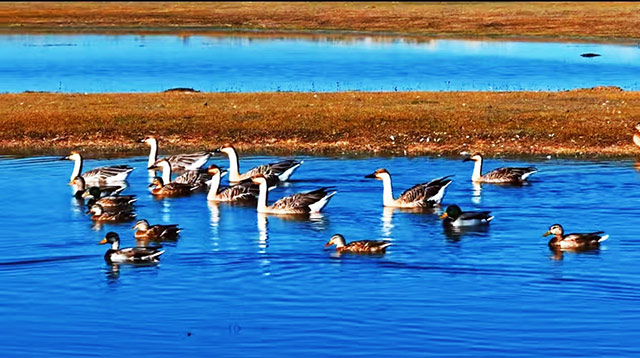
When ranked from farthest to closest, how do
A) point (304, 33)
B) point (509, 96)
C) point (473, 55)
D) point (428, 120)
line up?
1. point (304, 33)
2. point (473, 55)
3. point (509, 96)
4. point (428, 120)

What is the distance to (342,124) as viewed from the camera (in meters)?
33.7

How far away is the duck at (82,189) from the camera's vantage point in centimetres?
2536

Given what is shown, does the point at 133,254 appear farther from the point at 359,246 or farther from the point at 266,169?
the point at 266,169

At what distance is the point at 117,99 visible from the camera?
128ft

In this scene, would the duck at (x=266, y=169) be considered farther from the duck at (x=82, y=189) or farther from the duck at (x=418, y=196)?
the duck at (x=418, y=196)

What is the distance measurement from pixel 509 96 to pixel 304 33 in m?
49.3

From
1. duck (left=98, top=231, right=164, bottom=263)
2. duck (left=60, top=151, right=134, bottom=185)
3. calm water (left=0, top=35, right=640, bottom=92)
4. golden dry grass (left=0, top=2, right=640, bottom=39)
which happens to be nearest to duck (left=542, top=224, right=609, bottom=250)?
duck (left=98, top=231, right=164, bottom=263)

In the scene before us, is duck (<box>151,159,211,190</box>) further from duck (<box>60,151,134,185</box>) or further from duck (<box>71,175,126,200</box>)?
duck (<box>71,175,126,200</box>)

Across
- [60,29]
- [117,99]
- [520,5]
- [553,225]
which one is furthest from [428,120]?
[520,5]

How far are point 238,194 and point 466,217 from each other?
5.66 metres

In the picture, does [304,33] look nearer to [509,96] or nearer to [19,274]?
[509,96]

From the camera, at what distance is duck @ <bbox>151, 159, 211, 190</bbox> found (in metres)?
26.7

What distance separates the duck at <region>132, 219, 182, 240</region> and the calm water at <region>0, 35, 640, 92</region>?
2431cm

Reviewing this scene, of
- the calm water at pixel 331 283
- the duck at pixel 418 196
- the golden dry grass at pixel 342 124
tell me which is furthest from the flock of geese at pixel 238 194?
the golden dry grass at pixel 342 124
